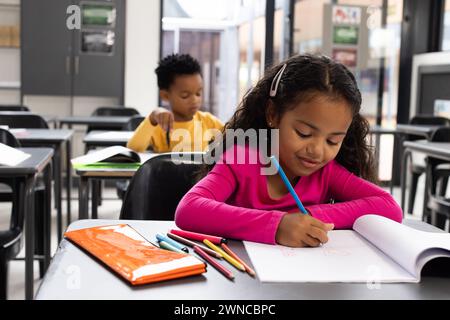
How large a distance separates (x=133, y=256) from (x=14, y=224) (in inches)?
54.6

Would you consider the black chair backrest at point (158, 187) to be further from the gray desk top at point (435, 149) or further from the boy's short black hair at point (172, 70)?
the gray desk top at point (435, 149)

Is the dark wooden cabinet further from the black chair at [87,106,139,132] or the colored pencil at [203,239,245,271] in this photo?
the colored pencil at [203,239,245,271]

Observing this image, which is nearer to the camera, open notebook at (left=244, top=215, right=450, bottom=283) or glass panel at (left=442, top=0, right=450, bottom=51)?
open notebook at (left=244, top=215, right=450, bottom=283)

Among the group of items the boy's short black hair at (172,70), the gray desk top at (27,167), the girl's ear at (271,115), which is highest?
the boy's short black hair at (172,70)

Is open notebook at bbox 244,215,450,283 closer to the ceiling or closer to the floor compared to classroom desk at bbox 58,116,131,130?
closer to the floor

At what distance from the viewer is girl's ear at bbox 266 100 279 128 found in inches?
47.8

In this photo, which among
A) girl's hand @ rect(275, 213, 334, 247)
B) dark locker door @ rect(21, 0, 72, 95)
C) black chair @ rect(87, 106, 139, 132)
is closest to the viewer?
girl's hand @ rect(275, 213, 334, 247)

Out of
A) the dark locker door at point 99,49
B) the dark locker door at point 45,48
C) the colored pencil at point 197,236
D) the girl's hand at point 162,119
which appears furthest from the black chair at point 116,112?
the colored pencil at point 197,236

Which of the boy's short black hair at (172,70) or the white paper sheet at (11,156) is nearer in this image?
the white paper sheet at (11,156)

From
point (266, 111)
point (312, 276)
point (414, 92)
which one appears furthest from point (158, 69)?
point (414, 92)

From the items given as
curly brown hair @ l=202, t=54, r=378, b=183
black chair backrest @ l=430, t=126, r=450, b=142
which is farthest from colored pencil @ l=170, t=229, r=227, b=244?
black chair backrest @ l=430, t=126, r=450, b=142

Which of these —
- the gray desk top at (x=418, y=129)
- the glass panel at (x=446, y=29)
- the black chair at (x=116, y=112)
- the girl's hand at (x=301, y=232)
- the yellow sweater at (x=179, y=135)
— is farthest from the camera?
the glass panel at (x=446, y=29)

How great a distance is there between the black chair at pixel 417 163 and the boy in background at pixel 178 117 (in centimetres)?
193

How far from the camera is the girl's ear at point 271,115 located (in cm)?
121
